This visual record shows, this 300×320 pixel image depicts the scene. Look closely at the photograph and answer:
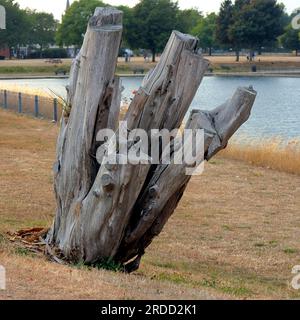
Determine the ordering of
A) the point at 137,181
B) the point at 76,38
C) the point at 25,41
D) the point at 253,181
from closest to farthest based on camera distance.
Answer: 1. the point at 137,181
2. the point at 253,181
3. the point at 76,38
4. the point at 25,41

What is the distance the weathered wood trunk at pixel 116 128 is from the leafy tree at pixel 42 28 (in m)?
106

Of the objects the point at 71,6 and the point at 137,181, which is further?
the point at 71,6

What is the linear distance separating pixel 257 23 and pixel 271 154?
264ft

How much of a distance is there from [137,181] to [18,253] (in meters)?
1.78

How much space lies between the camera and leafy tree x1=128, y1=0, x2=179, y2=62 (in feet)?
329

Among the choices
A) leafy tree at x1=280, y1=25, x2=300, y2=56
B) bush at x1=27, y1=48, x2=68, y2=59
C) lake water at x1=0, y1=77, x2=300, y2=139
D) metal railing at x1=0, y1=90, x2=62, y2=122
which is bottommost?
bush at x1=27, y1=48, x2=68, y2=59

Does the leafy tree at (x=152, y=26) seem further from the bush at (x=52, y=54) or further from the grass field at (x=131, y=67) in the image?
the bush at (x=52, y=54)

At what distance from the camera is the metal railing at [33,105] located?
1303 inches

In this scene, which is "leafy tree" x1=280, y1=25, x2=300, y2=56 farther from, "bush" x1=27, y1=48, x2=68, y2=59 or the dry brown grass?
the dry brown grass

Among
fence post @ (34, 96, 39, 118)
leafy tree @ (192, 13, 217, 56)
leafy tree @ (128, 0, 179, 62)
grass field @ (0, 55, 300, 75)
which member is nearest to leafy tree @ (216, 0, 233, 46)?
leafy tree @ (128, 0, 179, 62)

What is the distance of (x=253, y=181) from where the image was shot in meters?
20.9

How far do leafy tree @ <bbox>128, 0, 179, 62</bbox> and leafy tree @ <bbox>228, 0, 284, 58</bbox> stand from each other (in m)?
7.93

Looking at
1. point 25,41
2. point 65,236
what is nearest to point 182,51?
point 65,236

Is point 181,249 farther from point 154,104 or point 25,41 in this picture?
point 25,41
